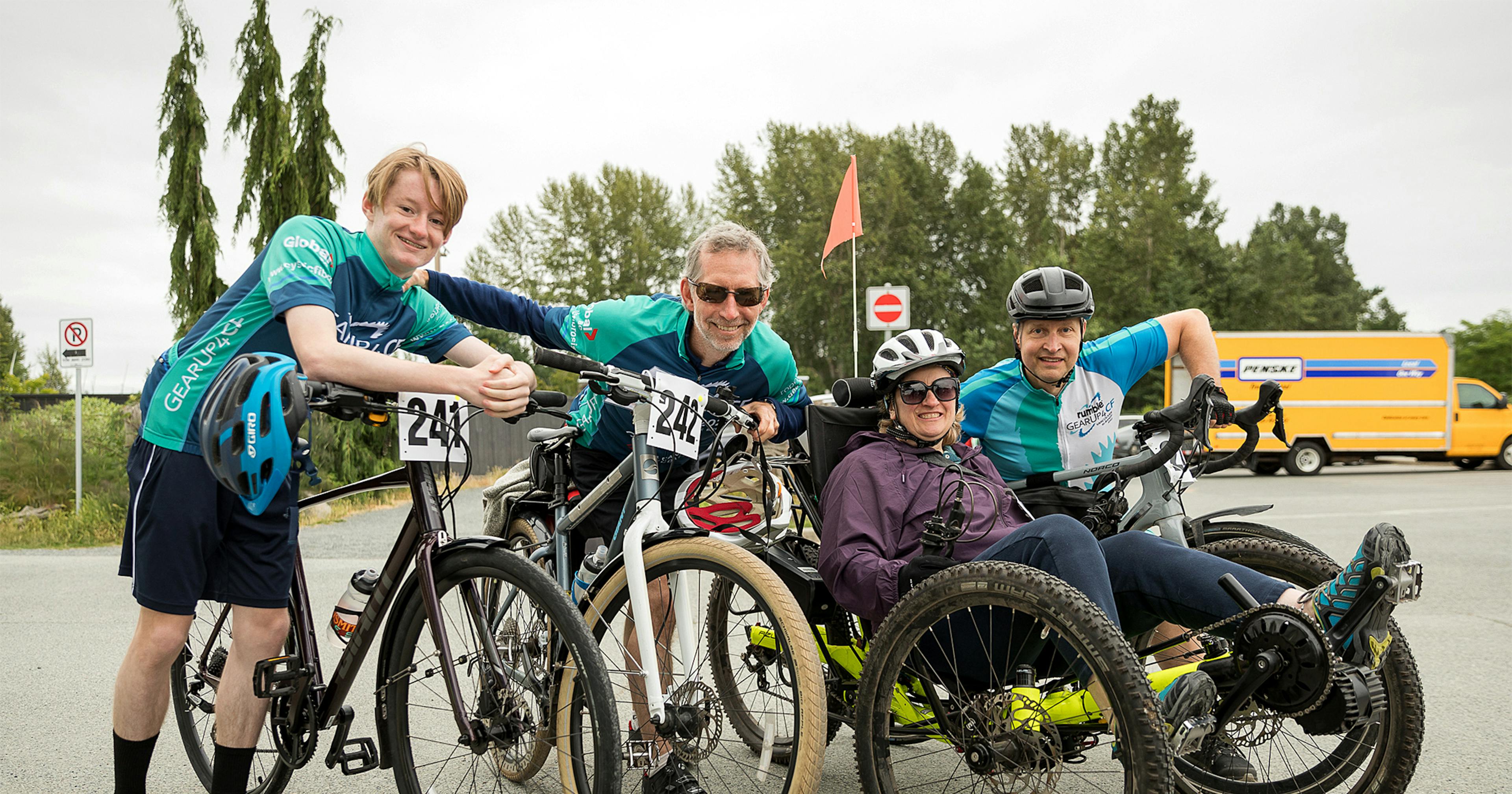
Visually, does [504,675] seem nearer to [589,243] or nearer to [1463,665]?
[1463,665]

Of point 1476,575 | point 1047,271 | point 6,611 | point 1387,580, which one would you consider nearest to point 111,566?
point 6,611

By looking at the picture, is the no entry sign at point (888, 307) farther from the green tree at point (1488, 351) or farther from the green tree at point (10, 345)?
the green tree at point (10, 345)

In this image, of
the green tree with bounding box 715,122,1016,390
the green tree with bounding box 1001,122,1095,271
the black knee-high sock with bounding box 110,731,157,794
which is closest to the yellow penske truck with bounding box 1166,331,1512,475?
the black knee-high sock with bounding box 110,731,157,794

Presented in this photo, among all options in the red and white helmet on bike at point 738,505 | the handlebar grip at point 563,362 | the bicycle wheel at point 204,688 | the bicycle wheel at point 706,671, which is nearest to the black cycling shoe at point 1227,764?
the bicycle wheel at point 706,671

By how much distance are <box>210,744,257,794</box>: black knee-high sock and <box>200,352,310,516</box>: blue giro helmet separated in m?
0.96

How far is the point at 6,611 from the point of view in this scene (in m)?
6.15

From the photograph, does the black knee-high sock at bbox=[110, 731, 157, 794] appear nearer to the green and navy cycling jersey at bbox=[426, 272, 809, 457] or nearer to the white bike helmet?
the green and navy cycling jersey at bbox=[426, 272, 809, 457]

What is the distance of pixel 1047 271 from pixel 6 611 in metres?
6.59

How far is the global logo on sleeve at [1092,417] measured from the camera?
3551 mm

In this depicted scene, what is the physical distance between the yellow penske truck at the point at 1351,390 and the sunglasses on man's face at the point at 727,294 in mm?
17645

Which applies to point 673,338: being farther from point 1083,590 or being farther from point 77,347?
point 77,347

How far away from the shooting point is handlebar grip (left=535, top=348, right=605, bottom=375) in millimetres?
2367

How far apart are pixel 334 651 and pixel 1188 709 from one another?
4533 mm

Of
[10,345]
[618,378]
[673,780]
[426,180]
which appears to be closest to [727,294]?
[618,378]
